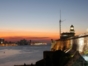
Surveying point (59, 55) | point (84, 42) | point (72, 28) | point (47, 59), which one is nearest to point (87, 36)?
point (84, 42)

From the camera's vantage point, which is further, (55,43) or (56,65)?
(55,43)

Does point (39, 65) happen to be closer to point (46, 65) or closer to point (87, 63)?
point (46, 65)

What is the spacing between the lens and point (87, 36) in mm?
31578

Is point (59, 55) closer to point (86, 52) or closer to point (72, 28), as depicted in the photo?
point (86, 52)

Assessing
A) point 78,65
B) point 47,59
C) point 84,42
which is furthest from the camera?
point 84,42

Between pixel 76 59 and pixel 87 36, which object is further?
pixel 87 36

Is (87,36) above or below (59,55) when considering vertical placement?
above

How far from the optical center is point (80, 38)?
114 ft

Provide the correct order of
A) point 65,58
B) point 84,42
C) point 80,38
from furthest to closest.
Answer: point 80,38 < point 84,42 < point 65,58

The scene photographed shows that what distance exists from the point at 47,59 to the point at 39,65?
2076 mm

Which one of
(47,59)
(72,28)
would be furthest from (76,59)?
(72,28)

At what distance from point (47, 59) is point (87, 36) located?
867cm

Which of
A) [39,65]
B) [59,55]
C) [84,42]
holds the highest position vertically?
[84,42]

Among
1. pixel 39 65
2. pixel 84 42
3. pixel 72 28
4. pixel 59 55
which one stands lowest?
pixel 39 65
